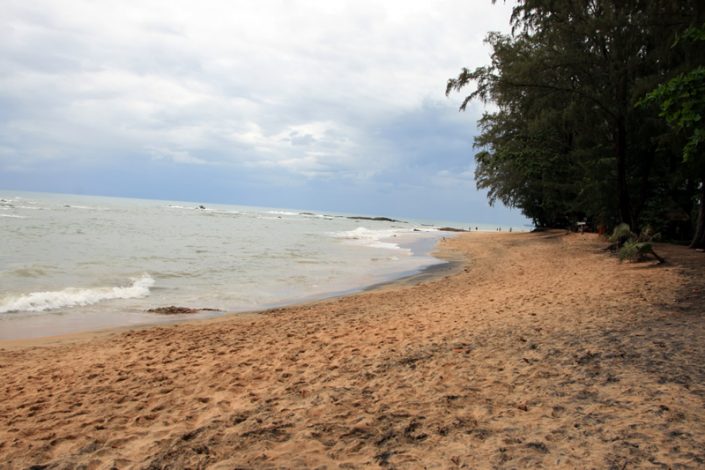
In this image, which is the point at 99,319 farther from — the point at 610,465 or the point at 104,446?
the point at 610,465

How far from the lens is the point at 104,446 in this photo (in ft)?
13.4

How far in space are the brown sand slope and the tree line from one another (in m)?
4.53

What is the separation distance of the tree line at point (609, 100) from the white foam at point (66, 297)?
522 inches

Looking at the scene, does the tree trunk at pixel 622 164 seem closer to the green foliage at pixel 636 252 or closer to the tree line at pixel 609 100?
the tree line at pixel 609 100

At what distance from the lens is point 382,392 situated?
197 inches

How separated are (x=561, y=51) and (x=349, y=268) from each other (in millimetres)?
12228

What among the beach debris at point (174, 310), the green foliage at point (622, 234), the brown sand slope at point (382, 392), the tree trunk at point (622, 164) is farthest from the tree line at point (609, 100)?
the beach debris at point (174, 310)

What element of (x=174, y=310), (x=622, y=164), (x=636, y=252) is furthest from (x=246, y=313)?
(x=622, y=164)

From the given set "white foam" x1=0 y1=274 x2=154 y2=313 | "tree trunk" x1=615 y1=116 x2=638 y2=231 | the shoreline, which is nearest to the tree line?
"tree trunk" x1=615 y1=116 x2=638 y2=231

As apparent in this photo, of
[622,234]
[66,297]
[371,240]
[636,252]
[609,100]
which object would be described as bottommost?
[66,297]

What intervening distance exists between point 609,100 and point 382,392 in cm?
1748

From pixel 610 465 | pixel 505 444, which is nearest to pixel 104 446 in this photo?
pixel 505 444

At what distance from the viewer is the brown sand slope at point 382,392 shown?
372cm

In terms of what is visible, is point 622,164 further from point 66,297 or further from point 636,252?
point 66,297
